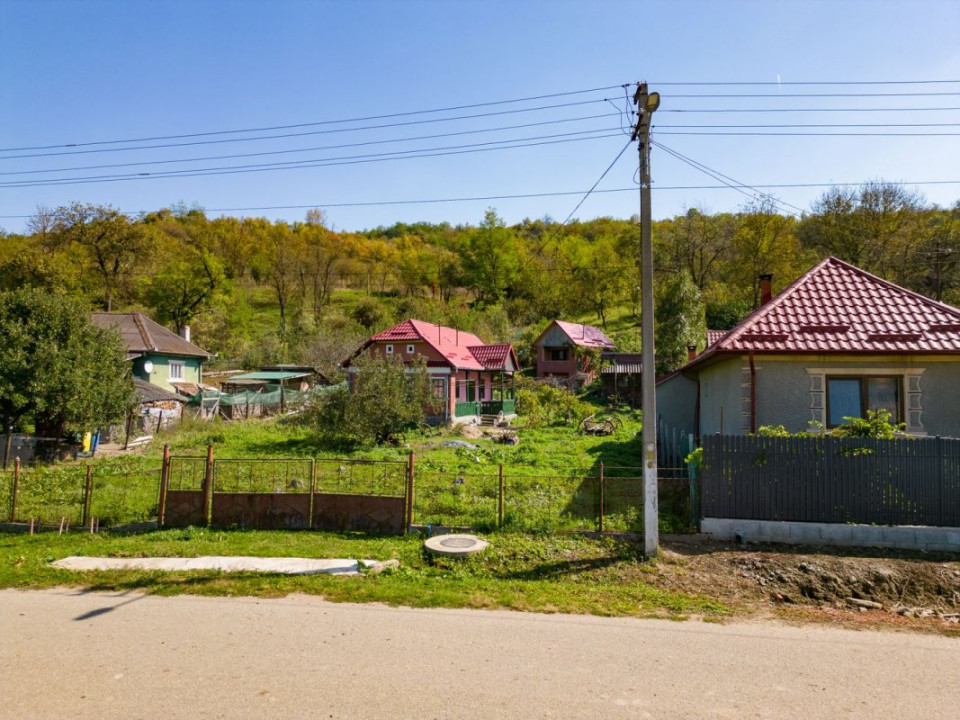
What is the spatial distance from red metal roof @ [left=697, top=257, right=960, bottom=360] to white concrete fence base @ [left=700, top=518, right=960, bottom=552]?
12.9 feet

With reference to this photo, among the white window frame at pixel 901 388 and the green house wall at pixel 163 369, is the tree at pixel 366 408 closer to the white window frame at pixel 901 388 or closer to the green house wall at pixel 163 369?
the white window frame at pixel 901 388

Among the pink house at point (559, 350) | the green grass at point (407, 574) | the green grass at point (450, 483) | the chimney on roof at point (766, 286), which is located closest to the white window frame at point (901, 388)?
the green grass at point (450, 483)

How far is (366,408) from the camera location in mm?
22234

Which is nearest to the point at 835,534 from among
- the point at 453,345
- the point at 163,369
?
the point at 453,345

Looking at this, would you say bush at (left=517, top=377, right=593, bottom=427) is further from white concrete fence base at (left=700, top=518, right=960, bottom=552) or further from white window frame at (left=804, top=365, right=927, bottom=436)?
white concrete fence base at (left=700, top=518, right=960, bottom=552)

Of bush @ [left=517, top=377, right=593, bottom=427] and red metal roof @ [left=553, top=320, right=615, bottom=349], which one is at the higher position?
red metal roof @ [left=553, top=320, right=615, bottom=349]

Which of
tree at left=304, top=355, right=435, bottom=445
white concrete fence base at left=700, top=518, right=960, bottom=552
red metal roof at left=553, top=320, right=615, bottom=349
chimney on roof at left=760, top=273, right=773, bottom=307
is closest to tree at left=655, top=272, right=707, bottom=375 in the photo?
red metal roof at left=553, top=320, right=615, bottom=349

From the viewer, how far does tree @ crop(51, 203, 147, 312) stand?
53.9 m

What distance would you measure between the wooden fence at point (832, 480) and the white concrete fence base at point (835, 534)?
0.18 meters

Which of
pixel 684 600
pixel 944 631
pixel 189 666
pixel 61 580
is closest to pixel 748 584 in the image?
pixel 684 600

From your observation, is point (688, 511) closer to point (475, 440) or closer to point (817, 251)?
point (475, 440)

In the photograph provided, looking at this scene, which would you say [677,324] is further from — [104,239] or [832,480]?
[104,239]

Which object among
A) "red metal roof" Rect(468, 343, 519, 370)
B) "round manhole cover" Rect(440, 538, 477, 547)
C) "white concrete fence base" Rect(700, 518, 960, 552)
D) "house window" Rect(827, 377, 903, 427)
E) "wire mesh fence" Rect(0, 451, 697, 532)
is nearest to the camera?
"white concrete fence base" Rect(700, 518, 960, 552)

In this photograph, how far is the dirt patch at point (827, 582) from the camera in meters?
8.25
